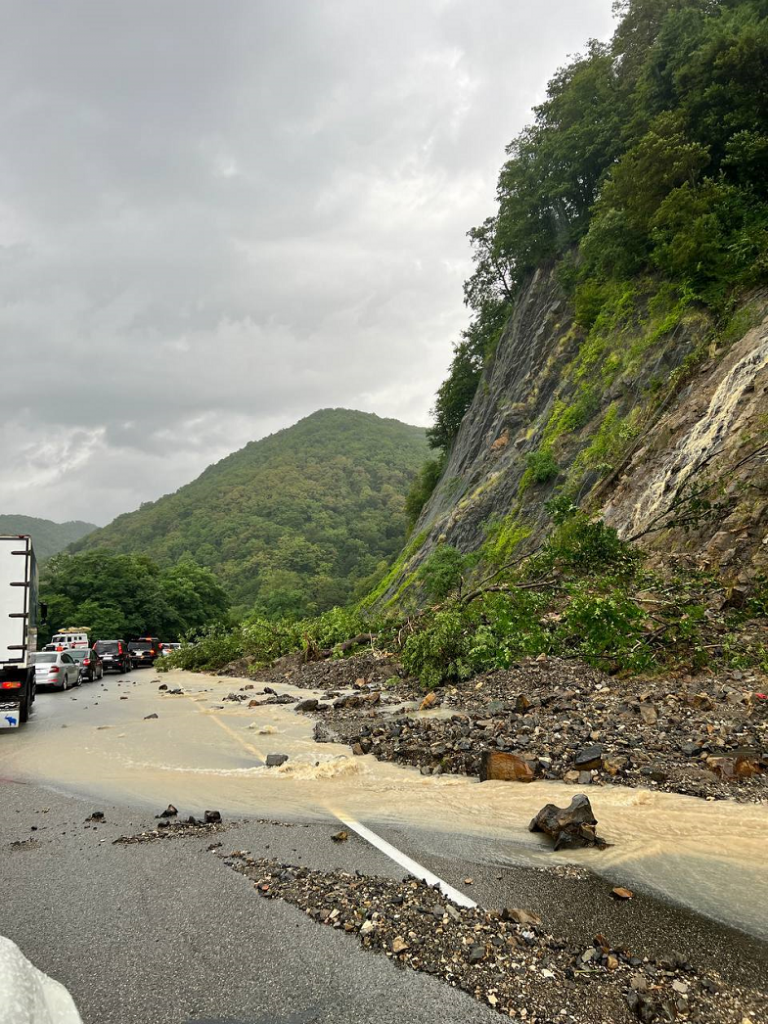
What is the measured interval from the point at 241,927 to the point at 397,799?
3.10 m

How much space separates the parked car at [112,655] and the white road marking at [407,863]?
28.7 m

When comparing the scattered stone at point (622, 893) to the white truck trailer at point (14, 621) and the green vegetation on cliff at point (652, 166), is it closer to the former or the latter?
the white truck trailer at point (14, 621)

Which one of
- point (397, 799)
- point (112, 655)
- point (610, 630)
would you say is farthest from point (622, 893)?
point (112, 655)

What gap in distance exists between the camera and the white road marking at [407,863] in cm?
395

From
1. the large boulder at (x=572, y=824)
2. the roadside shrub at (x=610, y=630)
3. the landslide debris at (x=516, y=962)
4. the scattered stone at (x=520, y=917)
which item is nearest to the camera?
the landslide debris at (x=516, y=962)

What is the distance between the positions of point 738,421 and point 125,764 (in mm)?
13195

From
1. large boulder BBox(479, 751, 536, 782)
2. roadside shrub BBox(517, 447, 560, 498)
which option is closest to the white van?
roadside shrub BBox(517, 447, 560, 498)

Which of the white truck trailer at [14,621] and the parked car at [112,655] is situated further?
the parked car at [112,655]

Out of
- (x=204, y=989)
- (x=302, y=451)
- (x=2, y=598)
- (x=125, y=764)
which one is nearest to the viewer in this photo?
(x=204, y=989)

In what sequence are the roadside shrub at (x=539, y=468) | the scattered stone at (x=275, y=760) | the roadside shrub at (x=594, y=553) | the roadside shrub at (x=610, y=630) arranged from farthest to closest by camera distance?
the roadside shrub at (x=539, y=468), the roadside shrub at (x=594, y=553), the roadside shrub at (x=610, y=630), the scattered stone at (x=275, y=760)

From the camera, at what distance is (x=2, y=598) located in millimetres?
11227

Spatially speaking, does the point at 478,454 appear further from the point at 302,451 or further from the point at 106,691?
the point at 302,451

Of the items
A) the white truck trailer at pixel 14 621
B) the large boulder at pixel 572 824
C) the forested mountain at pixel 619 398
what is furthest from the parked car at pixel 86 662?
the large boulder at pixel 572 824

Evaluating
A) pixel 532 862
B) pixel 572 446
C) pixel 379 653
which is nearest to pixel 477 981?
pixel 532 862
